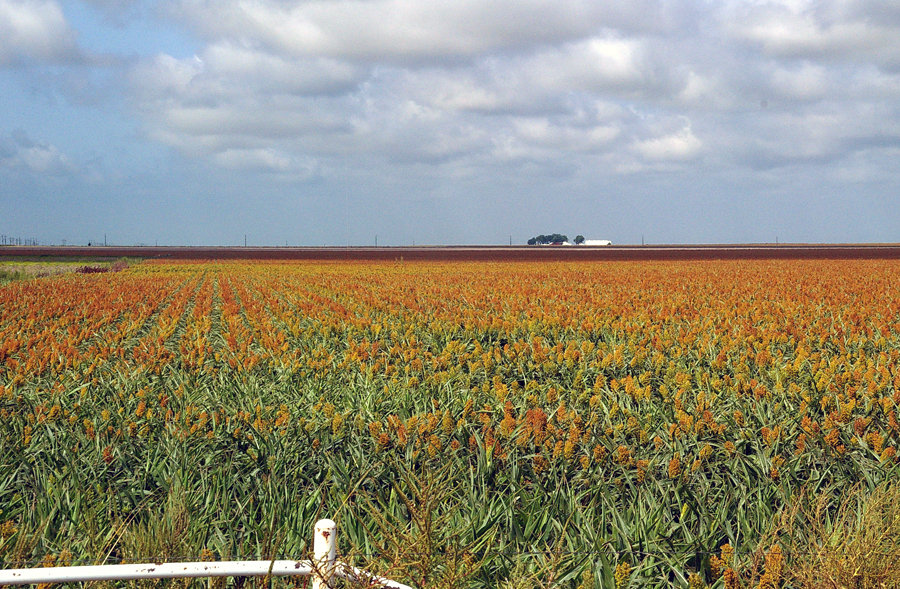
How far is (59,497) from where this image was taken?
4270 millimetres

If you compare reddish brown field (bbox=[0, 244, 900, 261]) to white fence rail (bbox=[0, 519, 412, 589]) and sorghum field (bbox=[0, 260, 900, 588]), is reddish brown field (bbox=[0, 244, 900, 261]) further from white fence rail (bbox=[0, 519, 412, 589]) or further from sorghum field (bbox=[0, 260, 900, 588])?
white fence rail (bbox=[0, 519, 412, 589])

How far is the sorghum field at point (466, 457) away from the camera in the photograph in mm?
3602

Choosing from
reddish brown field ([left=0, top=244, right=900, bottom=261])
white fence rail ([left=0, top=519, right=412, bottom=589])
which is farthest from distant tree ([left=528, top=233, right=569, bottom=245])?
white fence rail ([left=0, top=519, right=412, bottom=589])

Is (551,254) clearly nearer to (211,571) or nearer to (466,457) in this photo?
(466,457)

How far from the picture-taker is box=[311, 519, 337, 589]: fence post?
2006mm

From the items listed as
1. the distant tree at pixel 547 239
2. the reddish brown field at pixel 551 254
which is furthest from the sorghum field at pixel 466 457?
the distant tree at pixel 547 239

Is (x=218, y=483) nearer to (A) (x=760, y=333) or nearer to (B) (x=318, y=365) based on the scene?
(B) (x=318, y=365)

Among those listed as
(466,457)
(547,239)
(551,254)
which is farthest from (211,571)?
(547,239)

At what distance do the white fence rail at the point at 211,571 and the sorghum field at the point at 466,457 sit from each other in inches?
14.5

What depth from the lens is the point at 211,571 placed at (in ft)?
6.28

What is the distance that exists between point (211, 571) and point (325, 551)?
0.30 metres

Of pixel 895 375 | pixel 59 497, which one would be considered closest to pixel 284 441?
pixel 59 497

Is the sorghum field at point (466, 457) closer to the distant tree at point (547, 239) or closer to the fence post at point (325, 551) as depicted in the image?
the fence post at point (325, 551)

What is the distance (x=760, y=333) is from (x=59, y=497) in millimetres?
8014
